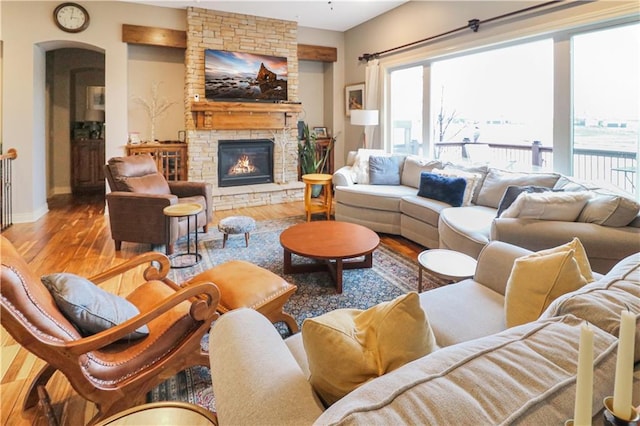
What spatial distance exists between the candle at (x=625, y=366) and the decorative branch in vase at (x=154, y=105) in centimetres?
659

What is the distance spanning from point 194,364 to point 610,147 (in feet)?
13.2

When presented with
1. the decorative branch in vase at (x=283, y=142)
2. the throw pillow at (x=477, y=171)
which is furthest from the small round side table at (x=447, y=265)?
the decorative branch in vase at (x=283, y=142)

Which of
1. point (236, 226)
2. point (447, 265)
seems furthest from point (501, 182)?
point (236, 226)

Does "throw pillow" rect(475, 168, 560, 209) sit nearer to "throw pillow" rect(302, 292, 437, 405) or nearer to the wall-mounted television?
"throw pillow" rect(302, 292, 437, 405)

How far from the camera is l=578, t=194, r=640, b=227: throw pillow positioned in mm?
2590

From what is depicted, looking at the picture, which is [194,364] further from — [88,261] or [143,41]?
[143,41]

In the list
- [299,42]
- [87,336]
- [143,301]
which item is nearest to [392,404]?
[87,336]

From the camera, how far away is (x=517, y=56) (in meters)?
4.51

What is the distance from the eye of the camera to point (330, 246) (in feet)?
10.3

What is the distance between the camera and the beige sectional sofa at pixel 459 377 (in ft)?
2.24

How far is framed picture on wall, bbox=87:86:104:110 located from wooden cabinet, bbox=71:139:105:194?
2.15 ft

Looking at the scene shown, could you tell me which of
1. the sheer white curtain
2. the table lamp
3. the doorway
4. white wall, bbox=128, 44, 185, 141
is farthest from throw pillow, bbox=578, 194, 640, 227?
the doorway

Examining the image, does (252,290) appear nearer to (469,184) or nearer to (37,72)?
(469,184)

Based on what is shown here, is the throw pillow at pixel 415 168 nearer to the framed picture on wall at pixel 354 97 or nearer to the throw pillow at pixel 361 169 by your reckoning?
the throw pillow at pixel 361 169
